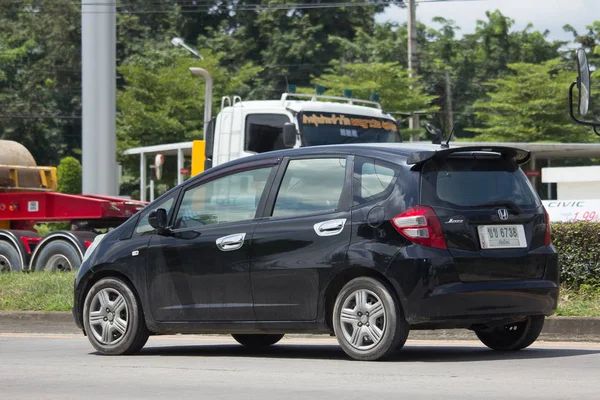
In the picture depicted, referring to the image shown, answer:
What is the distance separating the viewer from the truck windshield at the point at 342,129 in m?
17.8

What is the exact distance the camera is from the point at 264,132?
59.2 feet

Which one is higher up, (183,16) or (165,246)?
(183,16)

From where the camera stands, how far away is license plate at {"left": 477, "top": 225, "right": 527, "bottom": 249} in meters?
8.68

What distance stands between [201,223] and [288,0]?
53028 mm

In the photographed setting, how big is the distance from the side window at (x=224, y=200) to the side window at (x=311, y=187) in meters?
0.24

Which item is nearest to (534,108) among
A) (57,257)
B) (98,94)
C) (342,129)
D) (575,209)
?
(98,94)

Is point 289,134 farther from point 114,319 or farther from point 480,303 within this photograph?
point 480,303

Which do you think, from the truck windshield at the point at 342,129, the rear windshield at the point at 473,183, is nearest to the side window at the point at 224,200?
the rear windshield at the point at 473,183

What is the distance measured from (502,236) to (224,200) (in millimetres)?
2194

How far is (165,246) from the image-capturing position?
9.64m

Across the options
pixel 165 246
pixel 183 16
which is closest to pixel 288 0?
pixel 183 16

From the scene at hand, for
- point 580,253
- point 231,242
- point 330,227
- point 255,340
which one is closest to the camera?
point 330,227

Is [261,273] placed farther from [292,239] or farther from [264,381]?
[264,381]

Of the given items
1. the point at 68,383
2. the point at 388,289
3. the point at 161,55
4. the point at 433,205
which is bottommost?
the point at 68,383
